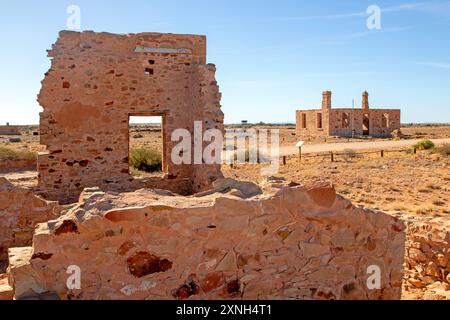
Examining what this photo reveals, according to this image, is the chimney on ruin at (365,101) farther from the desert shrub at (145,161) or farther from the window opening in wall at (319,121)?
the desert shrub at (145,161)

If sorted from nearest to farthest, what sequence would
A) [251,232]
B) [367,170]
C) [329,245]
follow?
[251,232]
[329,245]
[367,170]

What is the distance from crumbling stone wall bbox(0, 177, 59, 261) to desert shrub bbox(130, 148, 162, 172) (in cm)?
997

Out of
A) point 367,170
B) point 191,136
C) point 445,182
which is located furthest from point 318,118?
point 191,136

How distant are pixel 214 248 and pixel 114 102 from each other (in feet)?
17.2

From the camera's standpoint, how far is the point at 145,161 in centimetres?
1772

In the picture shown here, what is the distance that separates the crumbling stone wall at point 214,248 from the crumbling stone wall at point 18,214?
3.29m

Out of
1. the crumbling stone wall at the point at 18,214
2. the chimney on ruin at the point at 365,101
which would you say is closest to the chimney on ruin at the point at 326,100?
the chimney on ruin at the point at 365,101

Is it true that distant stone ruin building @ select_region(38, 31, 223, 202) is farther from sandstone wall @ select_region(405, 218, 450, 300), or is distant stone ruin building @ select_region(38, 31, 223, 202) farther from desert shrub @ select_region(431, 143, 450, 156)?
desert shrub @ select_region(431, 143, 450, 156)

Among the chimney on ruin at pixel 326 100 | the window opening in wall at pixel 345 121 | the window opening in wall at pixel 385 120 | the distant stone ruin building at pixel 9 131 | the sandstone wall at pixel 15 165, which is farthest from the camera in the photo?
the distant stone ruin building at pixel 9 131

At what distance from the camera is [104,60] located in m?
8.35

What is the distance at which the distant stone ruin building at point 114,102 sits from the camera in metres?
8.12

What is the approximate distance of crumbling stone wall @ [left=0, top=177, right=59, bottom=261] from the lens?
7196 mm
